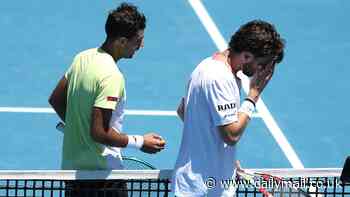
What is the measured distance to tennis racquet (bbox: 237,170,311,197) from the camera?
592cm

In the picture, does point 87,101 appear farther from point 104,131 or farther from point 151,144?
point 151,144

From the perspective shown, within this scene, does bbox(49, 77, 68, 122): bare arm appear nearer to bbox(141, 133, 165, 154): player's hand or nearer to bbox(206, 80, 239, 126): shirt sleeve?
bbox(141, 133, 165, 154): player's hand

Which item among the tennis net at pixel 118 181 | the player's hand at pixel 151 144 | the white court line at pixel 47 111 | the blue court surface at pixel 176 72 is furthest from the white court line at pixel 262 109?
the player's hand at pixel 151 144

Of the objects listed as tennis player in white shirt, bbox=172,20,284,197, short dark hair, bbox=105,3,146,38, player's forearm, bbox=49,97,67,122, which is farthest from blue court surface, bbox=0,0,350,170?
tennis player in white shirt, bbox=172,20,284,197

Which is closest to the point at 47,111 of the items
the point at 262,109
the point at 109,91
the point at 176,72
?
the point at 176,72

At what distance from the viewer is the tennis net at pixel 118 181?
20.7 feet

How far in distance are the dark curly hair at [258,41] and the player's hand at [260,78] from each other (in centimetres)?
7

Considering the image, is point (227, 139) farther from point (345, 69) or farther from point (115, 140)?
point (345, 69)

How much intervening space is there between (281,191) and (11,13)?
819cm

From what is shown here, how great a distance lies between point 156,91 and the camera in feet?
39.5

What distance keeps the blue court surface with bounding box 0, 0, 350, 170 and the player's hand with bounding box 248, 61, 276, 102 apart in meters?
4.25

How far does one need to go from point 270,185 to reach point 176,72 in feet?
21.2

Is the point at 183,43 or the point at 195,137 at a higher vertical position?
the point at 183,43

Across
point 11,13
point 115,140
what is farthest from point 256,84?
point 11,13
